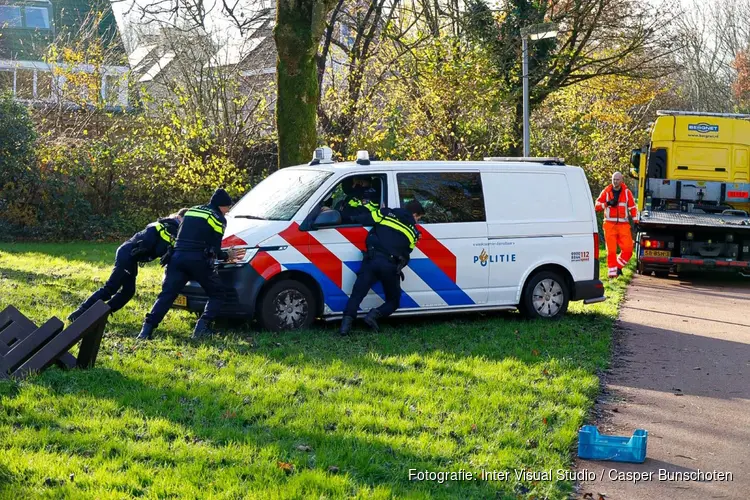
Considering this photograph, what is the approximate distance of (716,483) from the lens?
18.1 ft

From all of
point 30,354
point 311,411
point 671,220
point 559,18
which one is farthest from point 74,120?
point 311,411

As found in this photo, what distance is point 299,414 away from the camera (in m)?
6.46

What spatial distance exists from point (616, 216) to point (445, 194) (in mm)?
7118

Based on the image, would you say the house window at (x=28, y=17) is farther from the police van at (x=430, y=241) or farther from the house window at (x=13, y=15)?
the police van at (x=430, y=241)

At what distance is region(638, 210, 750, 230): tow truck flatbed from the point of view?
54.3ft

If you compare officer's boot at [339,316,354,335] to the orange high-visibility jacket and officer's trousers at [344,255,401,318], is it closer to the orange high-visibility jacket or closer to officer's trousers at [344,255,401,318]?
officer's trousers at [344,255,401,318]

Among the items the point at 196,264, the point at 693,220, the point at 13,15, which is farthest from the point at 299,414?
the point at 13,15

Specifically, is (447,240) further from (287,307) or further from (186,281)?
(186,281)

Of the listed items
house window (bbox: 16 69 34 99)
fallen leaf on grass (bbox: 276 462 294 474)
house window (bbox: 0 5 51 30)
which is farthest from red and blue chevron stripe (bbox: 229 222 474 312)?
house window (bbox: 0 5 51 30)

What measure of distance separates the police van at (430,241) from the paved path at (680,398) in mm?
1250

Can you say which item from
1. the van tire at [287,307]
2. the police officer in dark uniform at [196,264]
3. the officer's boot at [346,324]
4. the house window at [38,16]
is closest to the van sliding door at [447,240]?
the officer's boot at [346,324]

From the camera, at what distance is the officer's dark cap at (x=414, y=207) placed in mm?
10367

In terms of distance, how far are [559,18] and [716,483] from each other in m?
18.6

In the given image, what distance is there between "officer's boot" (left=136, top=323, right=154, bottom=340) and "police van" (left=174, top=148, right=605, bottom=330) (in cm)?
63
